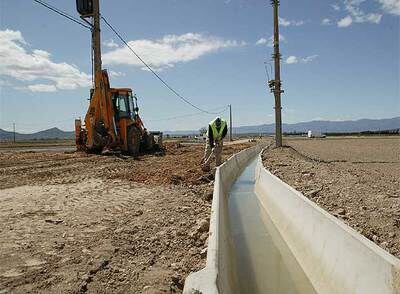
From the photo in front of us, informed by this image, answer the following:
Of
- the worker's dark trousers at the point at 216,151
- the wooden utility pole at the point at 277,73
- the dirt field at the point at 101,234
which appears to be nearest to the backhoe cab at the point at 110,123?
the worker's dark trousers at the point at 216,151

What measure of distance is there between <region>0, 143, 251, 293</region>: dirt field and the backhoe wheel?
945 cm

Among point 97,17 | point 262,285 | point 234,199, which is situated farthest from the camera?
point 97,17

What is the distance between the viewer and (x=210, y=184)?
44.7ft

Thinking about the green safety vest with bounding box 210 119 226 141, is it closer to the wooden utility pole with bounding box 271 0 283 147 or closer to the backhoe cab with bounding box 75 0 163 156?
the backhoe cab with bounding box 75 0 163 156

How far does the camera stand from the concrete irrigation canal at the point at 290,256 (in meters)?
4.48

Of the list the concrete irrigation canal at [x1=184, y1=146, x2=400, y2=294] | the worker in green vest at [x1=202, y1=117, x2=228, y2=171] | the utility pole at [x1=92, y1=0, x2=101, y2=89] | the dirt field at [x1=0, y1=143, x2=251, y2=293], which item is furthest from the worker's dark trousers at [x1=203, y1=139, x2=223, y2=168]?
the utility pole at [x1=92, y1=0, x2=101, y2=89]

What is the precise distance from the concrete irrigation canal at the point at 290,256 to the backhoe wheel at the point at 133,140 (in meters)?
12.0

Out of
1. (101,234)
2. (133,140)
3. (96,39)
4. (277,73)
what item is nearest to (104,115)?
(133,140)

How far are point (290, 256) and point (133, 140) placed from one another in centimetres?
1611

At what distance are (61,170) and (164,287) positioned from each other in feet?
39.3

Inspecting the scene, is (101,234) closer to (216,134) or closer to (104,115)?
(216,134)

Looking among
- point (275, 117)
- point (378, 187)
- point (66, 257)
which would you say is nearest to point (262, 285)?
point (66, 257)

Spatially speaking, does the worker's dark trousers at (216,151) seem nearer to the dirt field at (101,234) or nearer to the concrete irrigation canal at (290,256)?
the dirt field at (101,234)

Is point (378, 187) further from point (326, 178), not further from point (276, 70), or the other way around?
point (276, 70)
